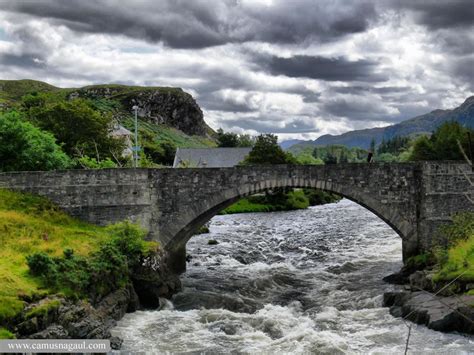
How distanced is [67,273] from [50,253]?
2.69 m

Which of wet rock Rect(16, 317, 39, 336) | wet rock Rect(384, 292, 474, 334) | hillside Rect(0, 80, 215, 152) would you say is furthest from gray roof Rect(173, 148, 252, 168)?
wet rock Rect(16, 317, 39, 336)

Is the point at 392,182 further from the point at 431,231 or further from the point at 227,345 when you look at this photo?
the point at 227,345

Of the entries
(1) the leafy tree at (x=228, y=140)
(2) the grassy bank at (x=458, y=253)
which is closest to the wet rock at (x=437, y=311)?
(2) the grassy bank at (x=458, y=253)

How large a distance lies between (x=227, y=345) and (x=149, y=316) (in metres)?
6.50

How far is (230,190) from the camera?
36.7 m

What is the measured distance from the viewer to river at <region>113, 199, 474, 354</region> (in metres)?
24.9

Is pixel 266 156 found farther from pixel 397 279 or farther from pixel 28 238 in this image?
pixel 28 238

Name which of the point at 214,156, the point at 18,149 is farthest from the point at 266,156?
the point at 18,149

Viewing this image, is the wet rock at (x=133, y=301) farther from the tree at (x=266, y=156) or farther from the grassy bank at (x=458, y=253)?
the tree at (x=266, y=156)

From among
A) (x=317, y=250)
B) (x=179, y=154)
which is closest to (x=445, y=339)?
(x=317, y=250)

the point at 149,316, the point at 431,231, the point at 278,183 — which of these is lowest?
the point at 149,316

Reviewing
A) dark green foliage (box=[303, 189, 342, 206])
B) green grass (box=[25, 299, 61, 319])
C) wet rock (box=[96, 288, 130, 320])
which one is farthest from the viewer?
dark green foliage (box=[303, 189, 342, 206])

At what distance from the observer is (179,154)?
10062cm

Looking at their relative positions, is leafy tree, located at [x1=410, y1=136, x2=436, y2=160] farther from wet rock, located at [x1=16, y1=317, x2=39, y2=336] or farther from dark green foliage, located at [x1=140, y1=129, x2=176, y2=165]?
wet rock, located at [x1=16, y1=317, x2=39, y2=336]
